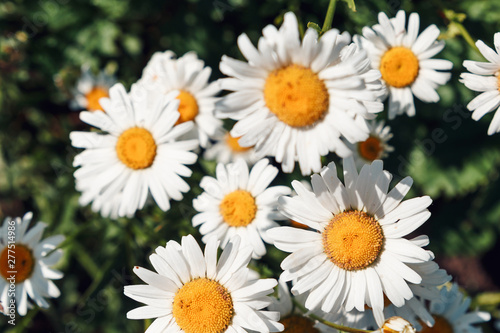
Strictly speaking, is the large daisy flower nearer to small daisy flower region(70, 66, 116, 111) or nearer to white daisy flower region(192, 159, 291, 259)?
white daisy flower region(192, 159, 291, 259)

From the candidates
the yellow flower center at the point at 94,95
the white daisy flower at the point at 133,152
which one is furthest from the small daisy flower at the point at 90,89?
the white daisy flower at the point at 133,152

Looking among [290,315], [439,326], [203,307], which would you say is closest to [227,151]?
[290,315]

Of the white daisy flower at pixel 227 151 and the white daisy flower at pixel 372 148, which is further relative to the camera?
the white daisy flower at pixel 227 151

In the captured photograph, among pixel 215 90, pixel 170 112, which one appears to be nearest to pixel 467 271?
pixel 215 90

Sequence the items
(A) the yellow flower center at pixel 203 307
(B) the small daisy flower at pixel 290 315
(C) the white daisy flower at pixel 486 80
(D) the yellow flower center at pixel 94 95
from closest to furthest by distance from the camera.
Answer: (A) the yellow flower center at pixel 203 307
(C) the white daisy flower at pixel 486 80
(B) the small daisy flower at pixel 290 315
(D) the yellow flower center at pixel 94 95

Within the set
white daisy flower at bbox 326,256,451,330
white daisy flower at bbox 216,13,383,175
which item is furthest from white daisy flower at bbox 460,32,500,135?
white daisy flower at bbox 326,256,451,330

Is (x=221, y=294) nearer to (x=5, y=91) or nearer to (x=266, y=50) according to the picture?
(x=266, y=50)

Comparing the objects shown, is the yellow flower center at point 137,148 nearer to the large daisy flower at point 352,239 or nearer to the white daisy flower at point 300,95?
the white daisy flower at point 300,95
